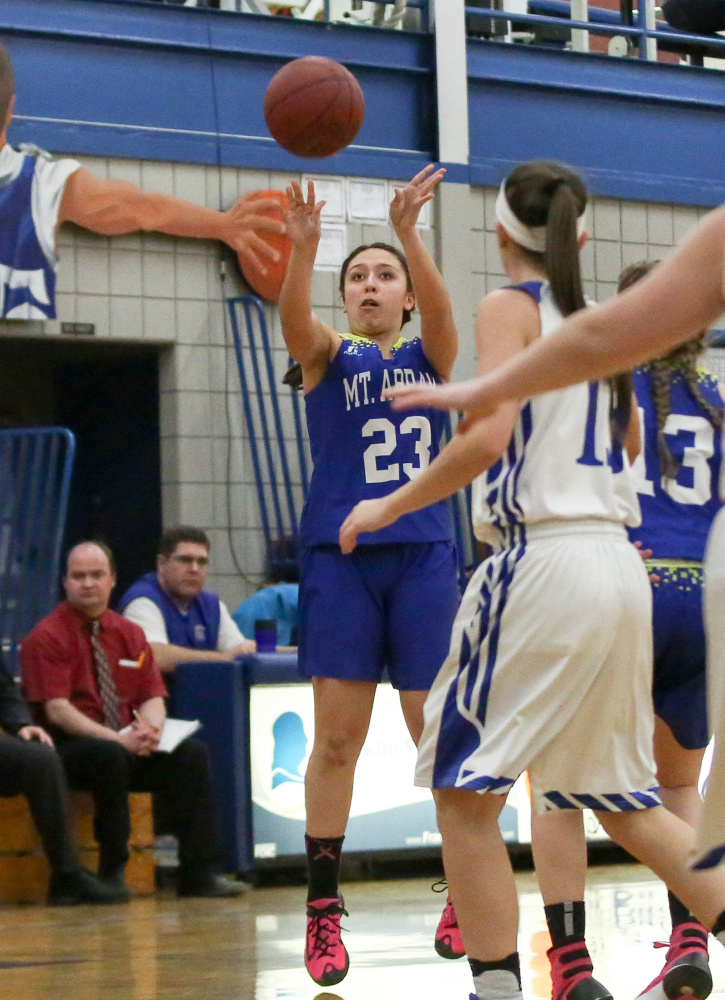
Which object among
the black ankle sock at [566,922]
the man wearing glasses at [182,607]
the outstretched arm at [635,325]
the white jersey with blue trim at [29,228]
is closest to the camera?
the outstretched arm at [635,325]

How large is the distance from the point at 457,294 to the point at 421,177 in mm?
6362

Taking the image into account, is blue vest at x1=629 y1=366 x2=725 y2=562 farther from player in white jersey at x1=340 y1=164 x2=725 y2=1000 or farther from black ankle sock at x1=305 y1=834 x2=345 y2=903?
black ankle sock at x1=305 y1=834 x2=345 y2=903

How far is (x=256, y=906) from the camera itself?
6.23 m

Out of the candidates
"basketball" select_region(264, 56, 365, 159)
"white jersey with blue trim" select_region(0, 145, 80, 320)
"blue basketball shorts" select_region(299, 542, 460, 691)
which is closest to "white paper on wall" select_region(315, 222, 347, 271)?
"white jersey with blue trim" select_region(0, 145, 80, 320)

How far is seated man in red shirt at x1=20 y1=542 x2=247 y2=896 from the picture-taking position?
6738mm

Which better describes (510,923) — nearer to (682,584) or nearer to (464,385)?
(682,584)

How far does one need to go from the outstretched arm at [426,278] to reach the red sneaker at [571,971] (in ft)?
5.64

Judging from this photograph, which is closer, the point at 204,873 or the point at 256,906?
the point at 256,906

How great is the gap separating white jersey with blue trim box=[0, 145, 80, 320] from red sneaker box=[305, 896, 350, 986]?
578 centimetres

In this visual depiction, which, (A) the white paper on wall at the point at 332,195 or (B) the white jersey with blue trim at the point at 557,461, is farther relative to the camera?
(A) the white paper on wall at the point at 332,195

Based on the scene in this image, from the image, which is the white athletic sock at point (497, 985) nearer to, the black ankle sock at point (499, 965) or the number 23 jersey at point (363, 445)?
the black ankle sock at point (499, 965)

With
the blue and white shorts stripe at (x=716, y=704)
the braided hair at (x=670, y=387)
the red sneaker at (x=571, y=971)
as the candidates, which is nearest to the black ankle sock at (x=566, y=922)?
the red sneaker at (x=571, y=971)

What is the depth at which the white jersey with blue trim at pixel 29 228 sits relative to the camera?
916cm

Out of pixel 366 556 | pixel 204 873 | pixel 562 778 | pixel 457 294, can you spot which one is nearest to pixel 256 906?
pixel 204 873
